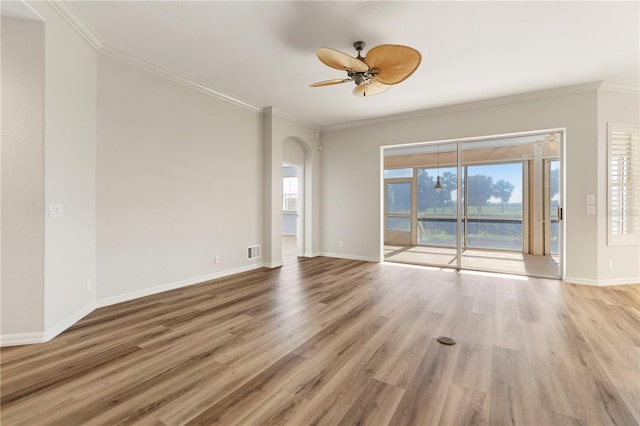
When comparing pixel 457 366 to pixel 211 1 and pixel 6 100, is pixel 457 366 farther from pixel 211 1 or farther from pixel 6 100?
pixel 6 100

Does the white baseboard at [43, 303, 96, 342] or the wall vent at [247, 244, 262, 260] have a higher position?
the wall vent at [247, 244, 262, 260]

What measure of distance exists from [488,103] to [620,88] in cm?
182

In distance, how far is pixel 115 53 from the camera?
137 inches

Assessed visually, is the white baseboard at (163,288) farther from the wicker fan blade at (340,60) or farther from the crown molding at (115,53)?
the wicker fan blade at (340,60)

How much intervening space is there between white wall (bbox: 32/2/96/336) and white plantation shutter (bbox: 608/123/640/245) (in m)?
7.39

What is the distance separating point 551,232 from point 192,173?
685 cm

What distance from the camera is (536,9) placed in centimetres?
274

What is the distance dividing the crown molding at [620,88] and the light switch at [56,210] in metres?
7.44

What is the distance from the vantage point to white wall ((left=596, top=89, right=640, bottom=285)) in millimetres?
4441

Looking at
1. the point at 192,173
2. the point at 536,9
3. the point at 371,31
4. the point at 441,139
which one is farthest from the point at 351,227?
the point at 536,9

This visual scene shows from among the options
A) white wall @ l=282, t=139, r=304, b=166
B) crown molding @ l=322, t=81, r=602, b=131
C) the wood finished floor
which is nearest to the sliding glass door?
crown molding @ l=322, t=81, r=602, b=131

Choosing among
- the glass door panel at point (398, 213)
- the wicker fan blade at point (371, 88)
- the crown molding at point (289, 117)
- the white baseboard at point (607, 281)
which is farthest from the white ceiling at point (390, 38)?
the white baseboard at point (607, 281)

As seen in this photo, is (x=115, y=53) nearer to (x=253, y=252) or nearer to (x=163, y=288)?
(x=163, y=288)

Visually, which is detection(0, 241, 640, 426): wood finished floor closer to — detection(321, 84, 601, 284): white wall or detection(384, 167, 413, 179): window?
detection(321, 84, 601, 284): white wall
